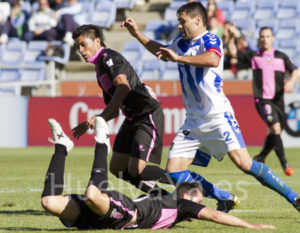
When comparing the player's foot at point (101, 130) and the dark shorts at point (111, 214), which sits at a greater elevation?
the player's foot at point (101, 130)

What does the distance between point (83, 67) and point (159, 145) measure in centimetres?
1543

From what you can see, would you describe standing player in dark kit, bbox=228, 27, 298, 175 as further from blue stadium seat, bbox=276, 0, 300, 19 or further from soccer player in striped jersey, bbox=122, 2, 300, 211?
blue stadium seat, bbox=276, 0, 300, 19

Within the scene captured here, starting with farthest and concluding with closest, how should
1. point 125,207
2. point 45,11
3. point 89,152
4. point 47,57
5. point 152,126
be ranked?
point 45,11
point 47,57
point 89,152
point 152,126
point 125,207

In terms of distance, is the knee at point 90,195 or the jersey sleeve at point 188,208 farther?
the jersey sleeve at point 188,208

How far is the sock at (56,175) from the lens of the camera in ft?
20.6

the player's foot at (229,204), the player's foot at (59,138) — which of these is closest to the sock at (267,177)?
the player's foot at (229,204)

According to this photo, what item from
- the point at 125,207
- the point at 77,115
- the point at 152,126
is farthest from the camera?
the point at 77,115

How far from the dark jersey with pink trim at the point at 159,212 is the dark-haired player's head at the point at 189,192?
0.48 feet

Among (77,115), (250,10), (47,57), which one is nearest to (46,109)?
(77,115)

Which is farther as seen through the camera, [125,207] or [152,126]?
[152,126]

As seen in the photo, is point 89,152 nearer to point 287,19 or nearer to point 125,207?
point 287,19

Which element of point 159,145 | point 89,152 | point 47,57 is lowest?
point 89,152

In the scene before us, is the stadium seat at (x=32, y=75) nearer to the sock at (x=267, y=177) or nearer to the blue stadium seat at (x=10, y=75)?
the blue stadium seat at (x=10, y=75)

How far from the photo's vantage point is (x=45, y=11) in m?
23.5
